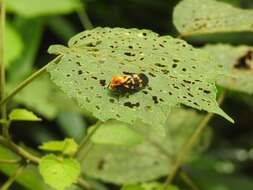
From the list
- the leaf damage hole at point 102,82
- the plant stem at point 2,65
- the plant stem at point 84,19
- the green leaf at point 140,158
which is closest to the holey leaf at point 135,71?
the leaf damage hole at point 102,82

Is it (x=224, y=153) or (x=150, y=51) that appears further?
(x=224, y=153)

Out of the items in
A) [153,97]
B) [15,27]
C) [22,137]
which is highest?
[153,97]

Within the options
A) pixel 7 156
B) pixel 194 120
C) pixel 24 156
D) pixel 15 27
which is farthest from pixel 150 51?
pixel 15 27

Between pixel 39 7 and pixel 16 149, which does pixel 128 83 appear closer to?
pixel 16 149

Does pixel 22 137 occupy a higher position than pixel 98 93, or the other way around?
pixel 98 93

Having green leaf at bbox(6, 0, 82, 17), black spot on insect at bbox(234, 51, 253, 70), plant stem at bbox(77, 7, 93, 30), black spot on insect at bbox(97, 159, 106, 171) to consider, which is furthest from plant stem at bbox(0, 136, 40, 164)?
plant stem at bbox(77, 7, 93, 30)

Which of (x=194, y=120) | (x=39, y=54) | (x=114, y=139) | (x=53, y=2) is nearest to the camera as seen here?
(x=114, y=139)

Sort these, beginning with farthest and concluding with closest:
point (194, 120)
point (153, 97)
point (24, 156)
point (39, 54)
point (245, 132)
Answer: point (39, 54)
point (245, 132)
point (194, 120)
point (24, 156)
point (153, 97)

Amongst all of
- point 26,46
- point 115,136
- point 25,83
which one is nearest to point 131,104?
point 25,83

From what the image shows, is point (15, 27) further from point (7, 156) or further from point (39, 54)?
point (7, 156)
